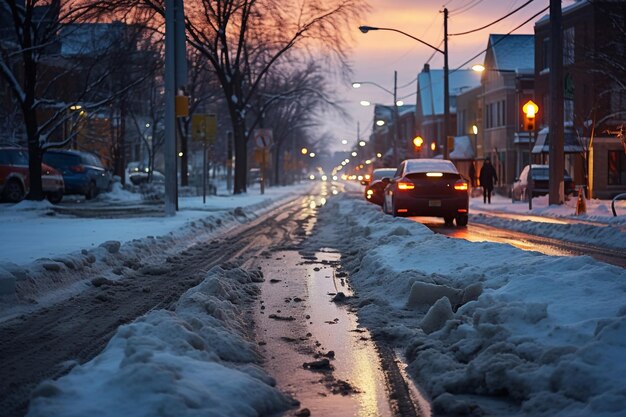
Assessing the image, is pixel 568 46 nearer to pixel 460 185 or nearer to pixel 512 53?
pixel 512 53

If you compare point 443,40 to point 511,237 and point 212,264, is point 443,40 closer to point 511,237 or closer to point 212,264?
point 511,237

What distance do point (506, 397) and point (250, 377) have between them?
64.7 inches

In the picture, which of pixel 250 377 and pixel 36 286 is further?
pixel 36 286

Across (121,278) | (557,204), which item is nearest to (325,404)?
(121,278)

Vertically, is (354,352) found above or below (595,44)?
below

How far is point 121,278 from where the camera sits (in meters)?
11.5

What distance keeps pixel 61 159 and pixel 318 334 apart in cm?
2716

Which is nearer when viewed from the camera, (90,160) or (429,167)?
(429,167)

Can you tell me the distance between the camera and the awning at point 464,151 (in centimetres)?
6843

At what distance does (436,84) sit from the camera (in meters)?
88.6

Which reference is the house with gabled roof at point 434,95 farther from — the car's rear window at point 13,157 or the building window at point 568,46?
the car's rear window at point 13,157

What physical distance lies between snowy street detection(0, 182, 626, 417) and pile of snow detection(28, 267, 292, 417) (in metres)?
0.01

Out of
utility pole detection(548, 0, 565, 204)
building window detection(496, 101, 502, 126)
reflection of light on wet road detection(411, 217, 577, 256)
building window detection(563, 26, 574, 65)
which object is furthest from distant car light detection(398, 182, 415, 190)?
building window detection(496, 101, 502, 126)

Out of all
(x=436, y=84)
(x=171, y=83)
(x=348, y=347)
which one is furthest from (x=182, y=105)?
(x=436, y=84)
